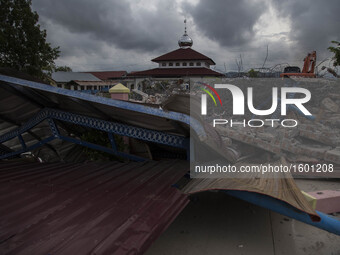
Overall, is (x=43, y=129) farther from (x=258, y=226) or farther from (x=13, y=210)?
(x=258, y=226)

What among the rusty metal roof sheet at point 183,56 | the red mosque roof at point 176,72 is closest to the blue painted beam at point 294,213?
the red mosque roof at point 176,72

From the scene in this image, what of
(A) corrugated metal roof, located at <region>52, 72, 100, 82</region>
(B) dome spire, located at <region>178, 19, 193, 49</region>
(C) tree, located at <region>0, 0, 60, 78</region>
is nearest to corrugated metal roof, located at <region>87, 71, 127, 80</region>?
(A) corrugated metal roof, located at <region>52, 72, 100, 82</region>

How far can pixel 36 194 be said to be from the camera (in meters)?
2.84

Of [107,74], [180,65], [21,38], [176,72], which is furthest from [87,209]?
[107,74]

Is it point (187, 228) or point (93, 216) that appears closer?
point (93, 216)

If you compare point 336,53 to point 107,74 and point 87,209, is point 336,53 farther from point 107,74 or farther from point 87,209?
point 107,74

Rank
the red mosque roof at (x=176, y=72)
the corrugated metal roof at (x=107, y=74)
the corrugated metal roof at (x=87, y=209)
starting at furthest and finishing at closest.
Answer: the corrugated metal roof at (x=107, y=74)
the red mosque roof at (x=176, y=72)
the corrugated metal roof at (x=87, y=209)

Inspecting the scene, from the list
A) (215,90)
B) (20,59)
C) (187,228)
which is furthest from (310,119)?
(20,59)

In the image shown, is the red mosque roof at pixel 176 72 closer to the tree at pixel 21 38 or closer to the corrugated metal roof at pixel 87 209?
the tree at pixel 21 38

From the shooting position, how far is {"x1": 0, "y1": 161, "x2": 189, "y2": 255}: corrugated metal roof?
6.06ft

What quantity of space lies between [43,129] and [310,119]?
9.16 m

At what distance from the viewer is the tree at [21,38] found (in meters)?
14.0

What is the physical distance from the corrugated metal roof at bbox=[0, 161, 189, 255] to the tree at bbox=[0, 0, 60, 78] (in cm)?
1297

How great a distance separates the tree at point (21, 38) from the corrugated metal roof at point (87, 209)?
13.0 meters
